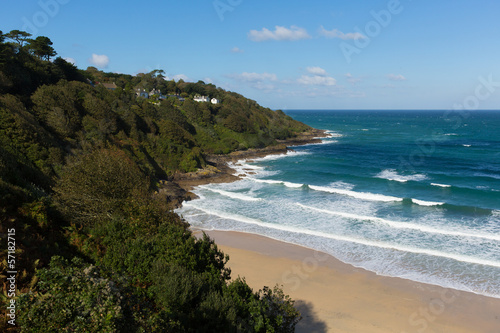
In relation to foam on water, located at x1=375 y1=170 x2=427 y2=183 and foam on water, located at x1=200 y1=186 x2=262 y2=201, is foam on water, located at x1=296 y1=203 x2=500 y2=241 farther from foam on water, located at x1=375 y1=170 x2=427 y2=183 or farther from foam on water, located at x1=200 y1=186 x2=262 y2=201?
foam on water, located at x1=375 y1=170 x2=427 y2=183

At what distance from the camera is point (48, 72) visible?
132 feet

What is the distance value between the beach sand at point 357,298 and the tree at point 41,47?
144ft

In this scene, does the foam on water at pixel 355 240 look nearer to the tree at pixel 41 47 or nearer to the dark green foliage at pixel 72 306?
the dark green foliage at pixel 72 306

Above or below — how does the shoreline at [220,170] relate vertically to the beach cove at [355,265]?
above

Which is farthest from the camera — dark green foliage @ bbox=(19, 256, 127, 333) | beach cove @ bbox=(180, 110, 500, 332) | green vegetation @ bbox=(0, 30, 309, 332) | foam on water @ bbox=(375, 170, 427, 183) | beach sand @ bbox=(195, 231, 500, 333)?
foam on water @ bbox=(375, 170, 427, 183)

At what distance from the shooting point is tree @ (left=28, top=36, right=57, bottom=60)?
147 feet

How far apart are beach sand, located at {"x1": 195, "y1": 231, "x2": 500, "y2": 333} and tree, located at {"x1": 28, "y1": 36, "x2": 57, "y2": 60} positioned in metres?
44.0

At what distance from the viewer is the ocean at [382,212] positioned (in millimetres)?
19219

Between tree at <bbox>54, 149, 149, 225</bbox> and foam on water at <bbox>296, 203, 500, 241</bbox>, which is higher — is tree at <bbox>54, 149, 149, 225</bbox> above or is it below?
above

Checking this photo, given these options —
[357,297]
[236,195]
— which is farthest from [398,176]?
[357,297]

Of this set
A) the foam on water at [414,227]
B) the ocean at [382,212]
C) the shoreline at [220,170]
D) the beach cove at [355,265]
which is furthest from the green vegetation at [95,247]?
the foam on water at [414,227]

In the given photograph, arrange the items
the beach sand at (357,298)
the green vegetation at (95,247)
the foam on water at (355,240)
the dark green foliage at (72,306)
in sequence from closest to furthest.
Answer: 1. the dark green foliage at (72,306)
2. the green vegetation at (95,247)
3. the beach sand at (357,298)
4. the foam on water at (355,240)

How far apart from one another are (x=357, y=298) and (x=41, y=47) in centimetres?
5246

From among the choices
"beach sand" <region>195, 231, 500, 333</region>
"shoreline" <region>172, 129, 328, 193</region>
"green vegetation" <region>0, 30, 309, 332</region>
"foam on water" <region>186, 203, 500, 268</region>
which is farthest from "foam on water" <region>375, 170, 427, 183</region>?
"green vegetation" <region>0, 30, 309, 332</region>
